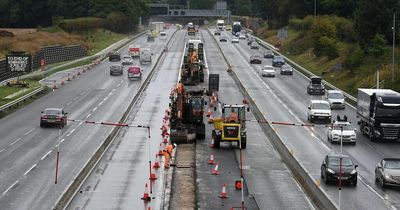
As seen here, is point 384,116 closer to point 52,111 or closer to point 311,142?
point 311,142

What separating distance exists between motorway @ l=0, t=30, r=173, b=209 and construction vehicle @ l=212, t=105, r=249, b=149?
709 cm

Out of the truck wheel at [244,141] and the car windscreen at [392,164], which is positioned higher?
the car windscreen at [392,164]

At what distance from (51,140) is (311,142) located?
51.7ft

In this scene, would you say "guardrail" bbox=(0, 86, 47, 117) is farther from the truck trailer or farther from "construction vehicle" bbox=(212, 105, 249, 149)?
the truck trailer

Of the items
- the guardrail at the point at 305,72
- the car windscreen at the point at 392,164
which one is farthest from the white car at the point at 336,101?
the car windscreen at the point at 392,164

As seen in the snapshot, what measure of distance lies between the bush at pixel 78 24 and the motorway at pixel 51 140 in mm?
81501

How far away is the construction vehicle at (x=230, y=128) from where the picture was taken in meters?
48.6

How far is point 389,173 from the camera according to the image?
38.2 meters

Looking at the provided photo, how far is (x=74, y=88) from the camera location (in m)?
87.9

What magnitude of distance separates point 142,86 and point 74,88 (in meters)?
7.04

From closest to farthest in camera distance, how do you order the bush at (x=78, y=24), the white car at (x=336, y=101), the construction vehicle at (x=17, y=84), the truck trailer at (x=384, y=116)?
the truck trailer at (x=384, y=116) → the white car at (x=336, y=101) → the construction vehicle at (x=17, y=84) → the bush at (x=78, y=24)

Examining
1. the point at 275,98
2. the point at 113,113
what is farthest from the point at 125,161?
the point at 275,98

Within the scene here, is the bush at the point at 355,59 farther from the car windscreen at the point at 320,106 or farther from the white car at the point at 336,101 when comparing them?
the car windscreen at the point at 320,106

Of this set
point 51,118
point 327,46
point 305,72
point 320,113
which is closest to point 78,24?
point 327,46
